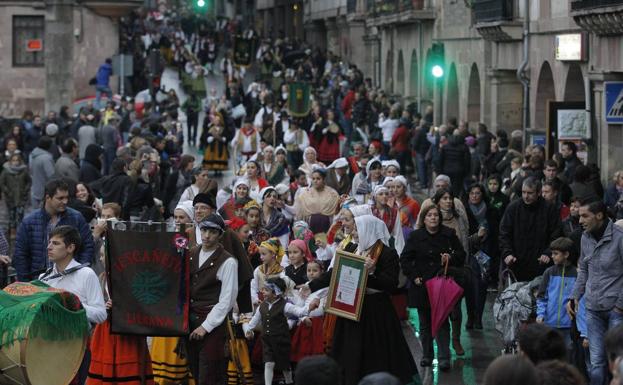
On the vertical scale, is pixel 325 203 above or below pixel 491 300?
above

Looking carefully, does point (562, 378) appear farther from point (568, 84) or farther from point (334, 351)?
point (568, 84)

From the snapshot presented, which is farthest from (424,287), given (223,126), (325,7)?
(325,7)

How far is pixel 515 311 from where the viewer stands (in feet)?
41.9

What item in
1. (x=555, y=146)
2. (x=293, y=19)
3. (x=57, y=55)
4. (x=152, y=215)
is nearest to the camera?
(x=152, y=215)

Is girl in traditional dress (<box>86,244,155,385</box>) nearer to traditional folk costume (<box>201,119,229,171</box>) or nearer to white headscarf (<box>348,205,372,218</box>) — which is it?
white headscarf (<box>348,205,372,218</box>)

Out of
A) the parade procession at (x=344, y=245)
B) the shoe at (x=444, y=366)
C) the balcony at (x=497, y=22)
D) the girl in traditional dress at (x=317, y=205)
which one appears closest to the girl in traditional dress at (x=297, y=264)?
the parade procession at (x=344, y=245)

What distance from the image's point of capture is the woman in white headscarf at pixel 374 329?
1208cm

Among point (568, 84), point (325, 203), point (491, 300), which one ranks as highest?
point (568, 84)

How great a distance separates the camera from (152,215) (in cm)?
1711

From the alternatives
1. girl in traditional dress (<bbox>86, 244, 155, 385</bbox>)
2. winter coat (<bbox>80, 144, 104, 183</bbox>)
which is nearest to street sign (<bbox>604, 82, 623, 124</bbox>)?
winter coat (<bbox>80, 144, 104, 183</bbox>)

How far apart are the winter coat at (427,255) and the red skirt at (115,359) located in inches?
122

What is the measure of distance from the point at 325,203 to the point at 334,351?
5867 mm

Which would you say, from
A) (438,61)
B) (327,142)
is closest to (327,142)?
(327,142)

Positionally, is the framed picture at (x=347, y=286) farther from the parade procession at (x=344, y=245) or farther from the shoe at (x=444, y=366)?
the shoe at (x=444, y=366)
